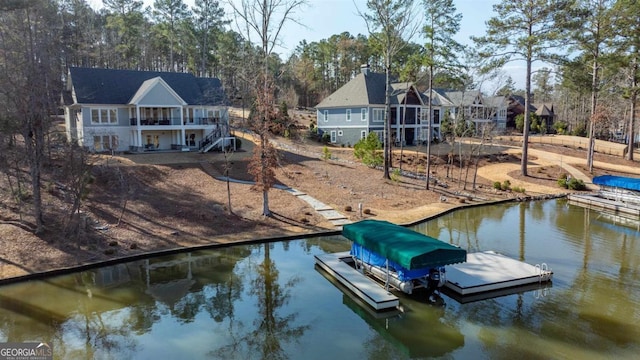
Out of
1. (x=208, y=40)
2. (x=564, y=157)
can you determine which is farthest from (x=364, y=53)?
(x=564, y=157)

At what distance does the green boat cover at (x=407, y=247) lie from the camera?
13.2 meters

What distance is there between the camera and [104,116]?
112ft

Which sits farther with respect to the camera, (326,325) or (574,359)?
(326,325)

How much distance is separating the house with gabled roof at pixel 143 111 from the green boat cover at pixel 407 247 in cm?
1980

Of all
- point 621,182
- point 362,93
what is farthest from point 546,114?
point 621,182

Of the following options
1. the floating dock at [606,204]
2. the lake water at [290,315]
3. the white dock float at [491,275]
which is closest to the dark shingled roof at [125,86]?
the lake water at [290,315]

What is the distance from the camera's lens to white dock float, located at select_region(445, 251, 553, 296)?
14.7 meters

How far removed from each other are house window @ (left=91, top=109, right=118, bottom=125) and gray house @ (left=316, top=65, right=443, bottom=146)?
2256 cm

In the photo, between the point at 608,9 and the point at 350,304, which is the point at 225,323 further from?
the point at 608,9

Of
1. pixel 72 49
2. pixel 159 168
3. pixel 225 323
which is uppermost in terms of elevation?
pixel 72 49

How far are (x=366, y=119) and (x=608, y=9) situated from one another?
23.1 meters

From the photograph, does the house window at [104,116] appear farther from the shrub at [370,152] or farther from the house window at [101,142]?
the shrub at [370,152]

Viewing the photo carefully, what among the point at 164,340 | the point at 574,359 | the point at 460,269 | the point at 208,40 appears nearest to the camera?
the point at 574,359

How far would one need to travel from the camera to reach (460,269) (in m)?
16.2
